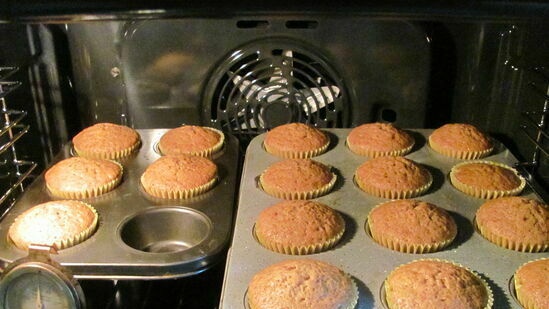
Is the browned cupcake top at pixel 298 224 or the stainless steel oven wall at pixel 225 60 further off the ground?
the stainless steel oven wall at pixel 225 60

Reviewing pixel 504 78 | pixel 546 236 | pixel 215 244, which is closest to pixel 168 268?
pixel 215 244

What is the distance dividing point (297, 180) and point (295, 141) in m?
0.21

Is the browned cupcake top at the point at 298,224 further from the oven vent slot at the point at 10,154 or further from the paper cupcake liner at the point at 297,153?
the oven vent slot at the point at 10,154

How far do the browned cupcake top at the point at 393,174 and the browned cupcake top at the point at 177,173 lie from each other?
1.53 feet

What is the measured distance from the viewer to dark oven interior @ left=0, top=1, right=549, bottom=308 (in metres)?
1.84

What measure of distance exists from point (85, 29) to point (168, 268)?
3.00 feet

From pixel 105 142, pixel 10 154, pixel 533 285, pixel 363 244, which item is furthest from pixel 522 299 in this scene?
pixel 10 154

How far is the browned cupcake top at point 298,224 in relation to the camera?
153cm

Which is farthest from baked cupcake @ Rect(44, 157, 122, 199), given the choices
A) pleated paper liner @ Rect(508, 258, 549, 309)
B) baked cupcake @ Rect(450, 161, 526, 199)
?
pleated paper liner @ Rect(508, 258, 549, 309)

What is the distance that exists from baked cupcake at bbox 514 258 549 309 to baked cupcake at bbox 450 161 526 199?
370 mm

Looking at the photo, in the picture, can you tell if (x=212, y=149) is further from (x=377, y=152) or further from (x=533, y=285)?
(x=533, y=285)

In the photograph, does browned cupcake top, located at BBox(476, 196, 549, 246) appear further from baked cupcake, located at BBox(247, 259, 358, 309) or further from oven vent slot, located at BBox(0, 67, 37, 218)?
oven vent slot, located at BBox(0, 67, 37, 218)

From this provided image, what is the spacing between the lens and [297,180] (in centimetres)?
179

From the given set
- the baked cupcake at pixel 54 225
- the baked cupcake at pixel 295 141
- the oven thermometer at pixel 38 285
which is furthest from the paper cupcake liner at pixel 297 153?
the oven thermometer at pixel 38 285
